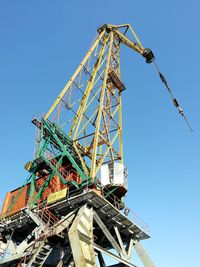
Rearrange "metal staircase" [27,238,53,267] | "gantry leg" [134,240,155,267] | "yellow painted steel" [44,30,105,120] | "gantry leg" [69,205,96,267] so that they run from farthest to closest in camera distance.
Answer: "yellow painted steel" [44,30,105,120]
"gantry leg" [134,240,155,267]
"metal staircase" [27,238,53,267]
"gantry leg" [69,205,96,267]

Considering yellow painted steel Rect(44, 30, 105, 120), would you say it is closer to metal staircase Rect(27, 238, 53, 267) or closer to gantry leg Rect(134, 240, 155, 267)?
metal staircase Rect(27, 238, 53, 267)

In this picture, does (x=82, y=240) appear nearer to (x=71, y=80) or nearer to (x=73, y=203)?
(x=73, y=203)

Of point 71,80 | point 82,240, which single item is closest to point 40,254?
point 82,240

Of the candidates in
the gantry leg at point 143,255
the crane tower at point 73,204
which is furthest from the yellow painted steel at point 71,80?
the gantry leg at point 143,255

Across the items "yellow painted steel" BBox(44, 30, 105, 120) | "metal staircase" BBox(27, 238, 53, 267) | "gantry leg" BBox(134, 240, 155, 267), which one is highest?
"yellow painted steel" BBox(44, 30, 105, 120)

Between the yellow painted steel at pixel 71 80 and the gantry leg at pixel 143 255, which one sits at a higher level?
the yellow painted steel at pixel 71 80

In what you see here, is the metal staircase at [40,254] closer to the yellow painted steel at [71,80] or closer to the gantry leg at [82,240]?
the gantry leg at [82,240]

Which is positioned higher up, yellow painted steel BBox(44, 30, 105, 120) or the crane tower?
yellow painted steel BBox(44, 30, 105, 120)

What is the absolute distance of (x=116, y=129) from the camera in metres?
30.3

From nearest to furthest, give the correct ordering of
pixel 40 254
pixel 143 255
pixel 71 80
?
pixel 40 254
pixel 143 255
pixel 71 80

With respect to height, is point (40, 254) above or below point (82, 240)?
above

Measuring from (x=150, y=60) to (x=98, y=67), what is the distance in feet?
25.3

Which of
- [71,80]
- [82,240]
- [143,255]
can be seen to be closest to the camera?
[82,240]

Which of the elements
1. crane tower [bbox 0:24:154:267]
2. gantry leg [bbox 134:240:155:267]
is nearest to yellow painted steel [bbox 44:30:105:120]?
crane tower [bbox 0:24:154:267]
